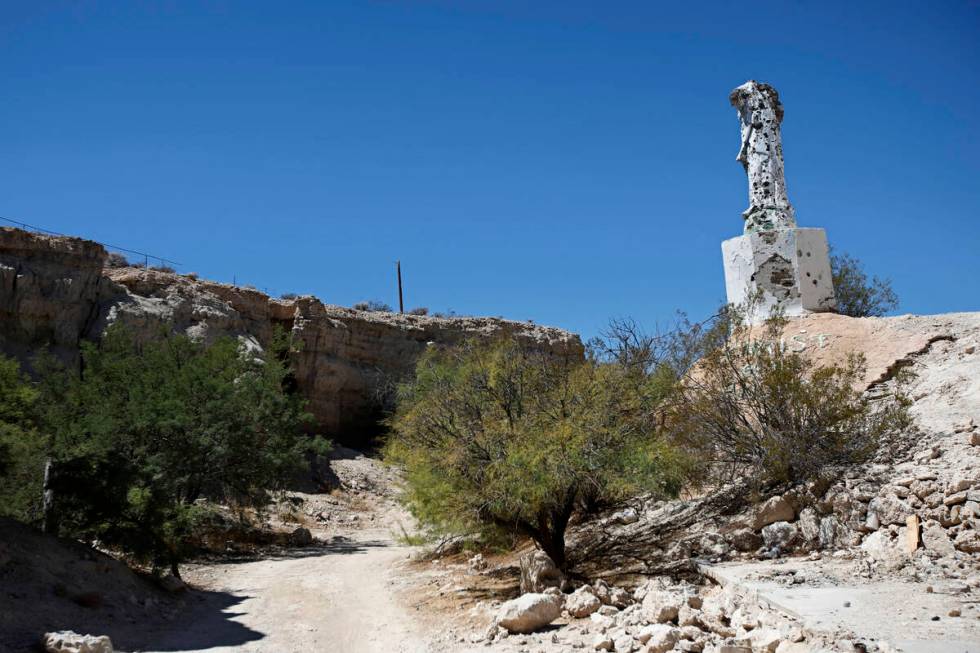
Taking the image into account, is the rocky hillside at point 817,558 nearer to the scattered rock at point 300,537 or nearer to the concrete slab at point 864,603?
the concrete slab at point 864,603

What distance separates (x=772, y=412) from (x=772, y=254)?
369 cm

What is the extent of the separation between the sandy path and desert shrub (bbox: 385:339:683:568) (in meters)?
1.79

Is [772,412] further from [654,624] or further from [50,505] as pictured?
[50,505]

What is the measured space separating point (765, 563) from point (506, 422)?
4.05 meters

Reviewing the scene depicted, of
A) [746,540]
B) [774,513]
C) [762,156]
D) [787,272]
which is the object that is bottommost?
[746,540]

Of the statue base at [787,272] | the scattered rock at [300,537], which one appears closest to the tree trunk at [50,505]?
the scattered rock at [300,537]

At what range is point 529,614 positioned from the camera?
9078 millimetres

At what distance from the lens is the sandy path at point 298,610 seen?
385 inches

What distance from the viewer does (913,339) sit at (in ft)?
44.0

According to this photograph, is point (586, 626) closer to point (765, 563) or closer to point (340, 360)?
point (765, 563)

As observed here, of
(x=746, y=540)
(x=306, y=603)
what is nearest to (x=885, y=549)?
(x=746, y=540)

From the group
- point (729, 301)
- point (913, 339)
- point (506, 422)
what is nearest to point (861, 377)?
point (913, 339)

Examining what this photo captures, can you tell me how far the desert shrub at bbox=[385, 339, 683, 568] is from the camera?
11.0m

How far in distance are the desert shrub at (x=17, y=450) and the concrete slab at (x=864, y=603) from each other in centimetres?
956
